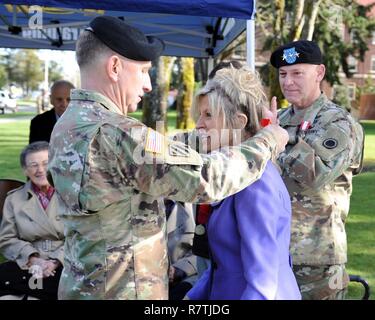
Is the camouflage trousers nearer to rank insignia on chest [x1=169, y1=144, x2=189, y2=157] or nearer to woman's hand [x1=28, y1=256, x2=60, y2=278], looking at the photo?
rank insignia on chest [x1=169, y1=144, x2=189, y2=157]

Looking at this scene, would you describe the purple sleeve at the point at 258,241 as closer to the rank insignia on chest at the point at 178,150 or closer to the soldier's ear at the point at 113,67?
the rank insignia on chest at the point at 178,150

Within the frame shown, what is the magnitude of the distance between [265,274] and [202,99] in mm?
663

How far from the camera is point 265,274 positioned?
5.77 ft

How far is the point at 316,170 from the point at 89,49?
126 cm

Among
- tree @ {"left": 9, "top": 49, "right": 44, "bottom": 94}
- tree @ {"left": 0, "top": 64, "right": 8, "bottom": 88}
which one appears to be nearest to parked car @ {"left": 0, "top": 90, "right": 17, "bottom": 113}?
tree @ {"left": 0, "top": 64, "right": 8, "bottom": 88}

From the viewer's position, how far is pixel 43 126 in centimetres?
642

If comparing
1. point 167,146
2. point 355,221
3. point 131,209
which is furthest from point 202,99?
point 355,221

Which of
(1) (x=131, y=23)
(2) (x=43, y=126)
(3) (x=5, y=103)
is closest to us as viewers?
(2) (x=43, y=126)

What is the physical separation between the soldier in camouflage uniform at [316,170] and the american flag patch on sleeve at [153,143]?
1.04 metres

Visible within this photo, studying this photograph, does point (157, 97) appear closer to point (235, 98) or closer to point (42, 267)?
point (42, 267)

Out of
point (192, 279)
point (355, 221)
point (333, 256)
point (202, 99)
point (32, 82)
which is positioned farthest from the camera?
point (32, 82)

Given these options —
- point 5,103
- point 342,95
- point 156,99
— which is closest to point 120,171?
point 156,99

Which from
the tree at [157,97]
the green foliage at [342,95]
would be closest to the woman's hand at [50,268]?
the tree at [157,97]
